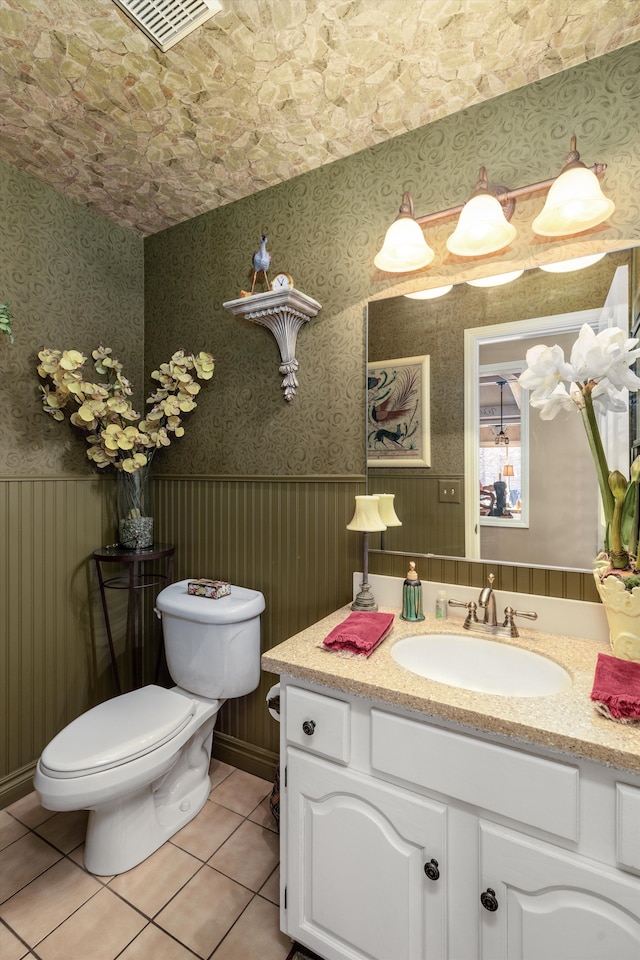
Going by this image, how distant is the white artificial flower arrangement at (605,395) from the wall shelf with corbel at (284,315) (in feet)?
2.79

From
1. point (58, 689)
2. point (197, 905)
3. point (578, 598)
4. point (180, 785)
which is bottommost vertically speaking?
point (197, 905)

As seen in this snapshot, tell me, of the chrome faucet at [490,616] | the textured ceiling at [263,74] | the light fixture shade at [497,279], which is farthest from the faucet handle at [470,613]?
the textured ceiling at [263,74]

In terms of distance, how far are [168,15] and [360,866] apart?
7.17ft

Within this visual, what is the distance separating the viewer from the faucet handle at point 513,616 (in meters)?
1.30

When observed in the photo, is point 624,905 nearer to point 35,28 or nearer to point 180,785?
point 180,785

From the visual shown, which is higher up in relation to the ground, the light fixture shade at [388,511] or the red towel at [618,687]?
the light fixture shade at [388,511]

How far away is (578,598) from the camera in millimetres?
1315

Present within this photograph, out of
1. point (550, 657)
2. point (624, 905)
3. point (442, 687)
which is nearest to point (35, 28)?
point (442, 687)

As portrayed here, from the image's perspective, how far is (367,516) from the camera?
148cm

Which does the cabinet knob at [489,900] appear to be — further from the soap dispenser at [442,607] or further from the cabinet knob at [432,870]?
the soap dispenser at [442,607]

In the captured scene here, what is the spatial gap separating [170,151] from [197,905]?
2.54 m

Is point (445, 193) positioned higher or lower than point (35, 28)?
lower

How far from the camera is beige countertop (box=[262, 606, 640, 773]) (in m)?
0.82

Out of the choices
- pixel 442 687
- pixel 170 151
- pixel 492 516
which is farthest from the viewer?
pixel 170 151
